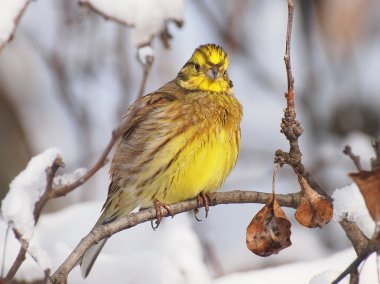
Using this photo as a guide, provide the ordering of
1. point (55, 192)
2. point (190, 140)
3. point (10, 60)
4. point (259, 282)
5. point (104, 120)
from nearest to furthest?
1. point (55, 192)
2. point (259, 282)
3. point (190, 140)
4. point (104, 120)
5. point (10, 60)

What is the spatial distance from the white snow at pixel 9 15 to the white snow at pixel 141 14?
1.05ft

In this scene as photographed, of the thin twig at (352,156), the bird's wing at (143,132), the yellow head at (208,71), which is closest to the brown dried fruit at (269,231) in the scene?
the thin twig at (352,156)

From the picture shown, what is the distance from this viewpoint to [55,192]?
9.48ft

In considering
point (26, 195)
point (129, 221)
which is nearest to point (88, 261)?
point (26, 195)

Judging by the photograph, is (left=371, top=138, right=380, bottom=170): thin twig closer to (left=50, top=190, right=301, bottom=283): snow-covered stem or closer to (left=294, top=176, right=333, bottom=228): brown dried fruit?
(left=294, top=176, right=333, bottom=228): brown dried fruit

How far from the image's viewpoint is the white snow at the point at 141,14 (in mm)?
3162

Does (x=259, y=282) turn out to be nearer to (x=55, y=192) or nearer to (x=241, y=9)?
(x=55, y=192)

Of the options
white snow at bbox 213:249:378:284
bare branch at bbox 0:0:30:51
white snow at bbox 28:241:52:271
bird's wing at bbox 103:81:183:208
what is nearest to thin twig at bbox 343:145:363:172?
white snow at bbox 28:241:52:271

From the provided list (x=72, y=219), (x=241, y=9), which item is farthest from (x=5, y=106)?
(x=72, y=219)

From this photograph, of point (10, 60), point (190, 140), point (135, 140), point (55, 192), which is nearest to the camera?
point (55, 192)

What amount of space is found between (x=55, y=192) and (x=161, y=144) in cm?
111

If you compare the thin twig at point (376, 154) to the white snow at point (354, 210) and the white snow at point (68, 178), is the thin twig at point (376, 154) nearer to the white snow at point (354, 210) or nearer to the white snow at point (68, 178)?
the white snow at point (354, 210)

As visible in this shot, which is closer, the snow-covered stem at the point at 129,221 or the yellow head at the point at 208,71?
the snow-covered stem at the point at 129,221

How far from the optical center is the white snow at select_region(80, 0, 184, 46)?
10.4ft
